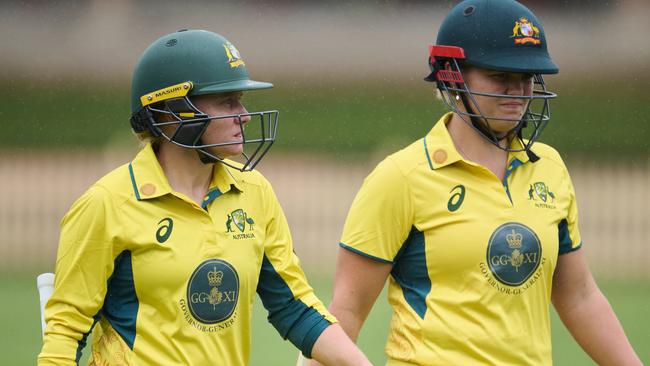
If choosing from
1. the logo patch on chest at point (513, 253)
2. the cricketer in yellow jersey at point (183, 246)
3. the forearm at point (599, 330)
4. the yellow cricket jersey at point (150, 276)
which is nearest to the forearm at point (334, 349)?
the cricketer in yellow jersey at point (183, 246)

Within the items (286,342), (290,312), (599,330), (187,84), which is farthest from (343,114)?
(187,84)

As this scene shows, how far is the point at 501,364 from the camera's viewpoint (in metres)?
3.55

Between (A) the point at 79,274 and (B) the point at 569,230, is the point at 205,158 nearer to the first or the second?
(A) the point at 79,274

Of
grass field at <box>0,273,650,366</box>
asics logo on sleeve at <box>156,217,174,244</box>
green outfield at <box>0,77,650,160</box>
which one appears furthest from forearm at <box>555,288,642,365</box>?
green outfield at <box>0,77,650,160</box>

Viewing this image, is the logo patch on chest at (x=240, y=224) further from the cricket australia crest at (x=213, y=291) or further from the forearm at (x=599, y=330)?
the forearm at (x=599, y=330)

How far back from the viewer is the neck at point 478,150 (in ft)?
12.2

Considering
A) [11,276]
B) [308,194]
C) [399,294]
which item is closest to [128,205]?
[399,294]

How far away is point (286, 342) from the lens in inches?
351

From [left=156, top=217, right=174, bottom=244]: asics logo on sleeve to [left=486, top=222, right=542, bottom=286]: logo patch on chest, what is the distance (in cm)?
95

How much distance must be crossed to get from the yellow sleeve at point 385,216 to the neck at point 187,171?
53cm

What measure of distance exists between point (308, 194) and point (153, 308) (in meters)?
11.2

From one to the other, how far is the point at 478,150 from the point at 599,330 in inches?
29.3

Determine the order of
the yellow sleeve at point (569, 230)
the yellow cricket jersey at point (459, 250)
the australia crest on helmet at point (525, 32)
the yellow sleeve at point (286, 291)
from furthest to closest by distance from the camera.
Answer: the yellow sleeve at point (569, 230), the australia crest on helmet at point (525, 32), the yellow cricket jersey at point (459, 250), the yellow sleeve at point (286, 291)

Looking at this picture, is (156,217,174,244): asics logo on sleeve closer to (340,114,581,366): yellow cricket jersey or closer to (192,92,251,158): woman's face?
(192,92,251,158): woman's face
